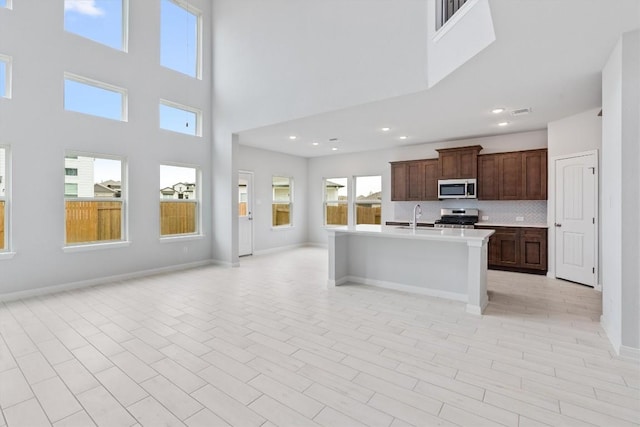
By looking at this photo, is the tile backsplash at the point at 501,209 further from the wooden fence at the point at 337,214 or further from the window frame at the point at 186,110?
the window frame at the point at 186,110

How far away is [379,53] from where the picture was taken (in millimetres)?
4293

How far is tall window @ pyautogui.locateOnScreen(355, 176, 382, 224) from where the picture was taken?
8.41m

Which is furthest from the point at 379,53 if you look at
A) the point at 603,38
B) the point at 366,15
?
the point at 603,38

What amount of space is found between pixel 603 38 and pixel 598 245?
327 cm

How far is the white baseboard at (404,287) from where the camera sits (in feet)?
13.5

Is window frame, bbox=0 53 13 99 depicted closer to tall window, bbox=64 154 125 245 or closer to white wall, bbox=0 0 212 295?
white wall, bbox=0 0 212 295

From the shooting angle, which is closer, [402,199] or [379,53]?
[379,53]

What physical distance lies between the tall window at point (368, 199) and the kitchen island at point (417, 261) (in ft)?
11.8

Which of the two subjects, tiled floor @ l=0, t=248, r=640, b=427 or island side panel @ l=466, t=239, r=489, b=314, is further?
Result: island side panel @ l=466, t=239, r=489, b=314

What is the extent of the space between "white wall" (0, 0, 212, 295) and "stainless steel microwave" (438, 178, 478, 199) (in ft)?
17.3

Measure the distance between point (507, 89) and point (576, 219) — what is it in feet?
8.66

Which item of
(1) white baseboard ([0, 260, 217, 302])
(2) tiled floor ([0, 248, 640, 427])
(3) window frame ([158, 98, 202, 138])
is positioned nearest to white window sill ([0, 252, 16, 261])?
(1) white baseboard ([0, 260, 217, 302])

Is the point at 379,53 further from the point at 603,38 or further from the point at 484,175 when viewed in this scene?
the point at 484,175

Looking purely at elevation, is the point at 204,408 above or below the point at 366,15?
below
